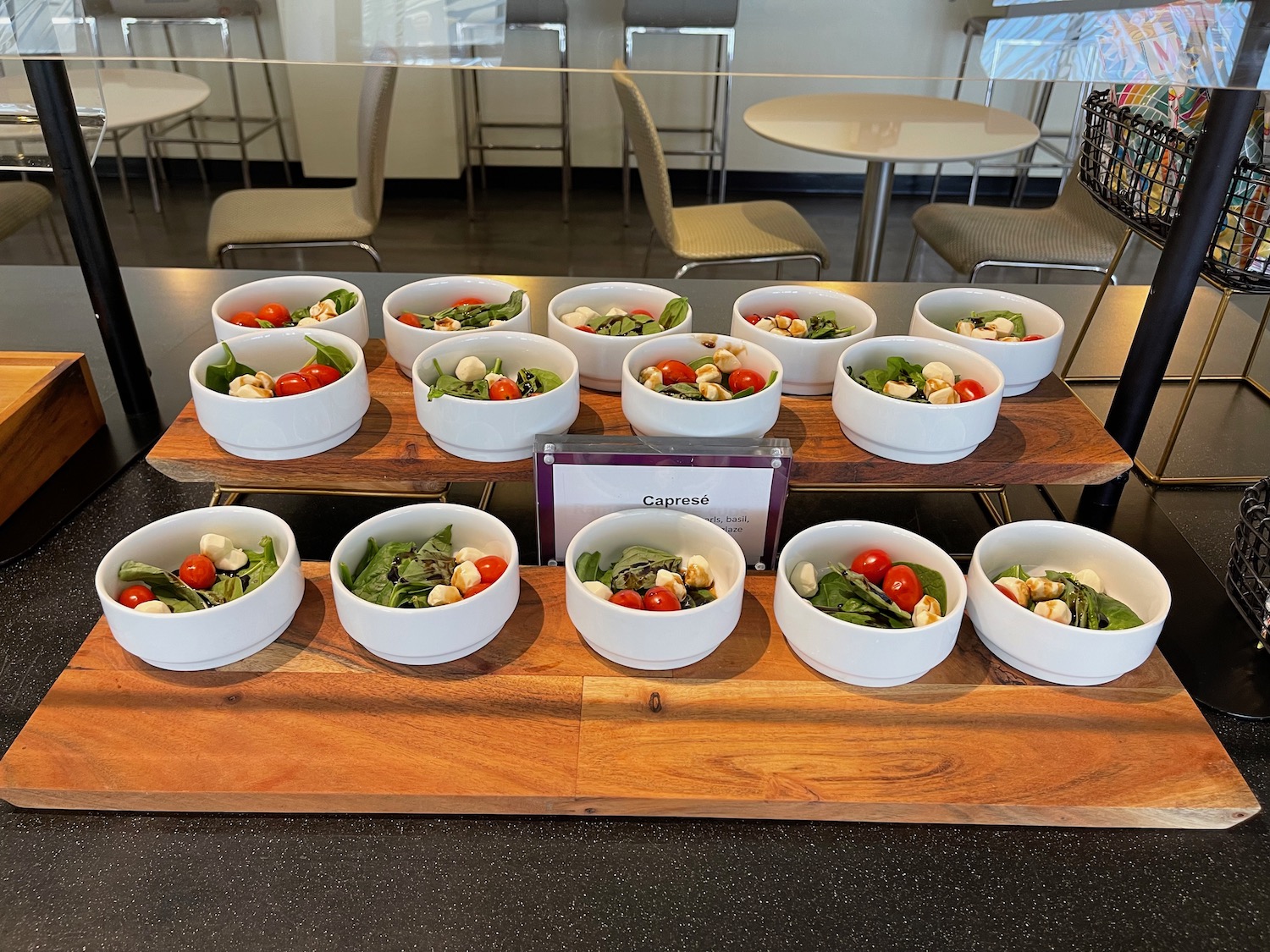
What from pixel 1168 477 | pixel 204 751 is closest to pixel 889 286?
pixel 1168 477

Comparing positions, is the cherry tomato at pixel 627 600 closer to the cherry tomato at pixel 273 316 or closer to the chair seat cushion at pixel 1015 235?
the cherry tomato at pixel 273 316

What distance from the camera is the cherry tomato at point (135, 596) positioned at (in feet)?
2.18

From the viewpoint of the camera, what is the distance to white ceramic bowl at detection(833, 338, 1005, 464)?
0.76 m

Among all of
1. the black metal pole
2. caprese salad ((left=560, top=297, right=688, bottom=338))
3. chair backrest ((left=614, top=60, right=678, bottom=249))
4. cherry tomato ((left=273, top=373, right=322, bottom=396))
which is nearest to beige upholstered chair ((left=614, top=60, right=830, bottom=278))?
chair backrest ((left=614, top=60, right=678, bottom=249))

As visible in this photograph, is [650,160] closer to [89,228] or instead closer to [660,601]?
[89,228]

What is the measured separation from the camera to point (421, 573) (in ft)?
2.23

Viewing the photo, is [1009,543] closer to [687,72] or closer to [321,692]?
[687,72]

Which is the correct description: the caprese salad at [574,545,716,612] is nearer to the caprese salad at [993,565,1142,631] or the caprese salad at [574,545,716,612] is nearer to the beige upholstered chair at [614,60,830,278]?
the caprese salad at [993,565,1142,631]

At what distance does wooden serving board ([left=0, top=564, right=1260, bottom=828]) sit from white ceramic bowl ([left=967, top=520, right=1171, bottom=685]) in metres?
0.02

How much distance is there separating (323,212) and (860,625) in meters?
1.96

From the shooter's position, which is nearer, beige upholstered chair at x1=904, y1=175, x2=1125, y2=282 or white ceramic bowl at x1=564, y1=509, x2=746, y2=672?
white ceramic bowl at x1=564, y1=509, x2=746, y2=672

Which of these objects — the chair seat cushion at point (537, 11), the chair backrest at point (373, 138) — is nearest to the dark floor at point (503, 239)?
the chair backrest at point (373, 138)

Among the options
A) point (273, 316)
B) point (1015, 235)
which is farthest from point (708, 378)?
point (1015, 235)

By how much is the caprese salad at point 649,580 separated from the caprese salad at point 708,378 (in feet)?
0.47
